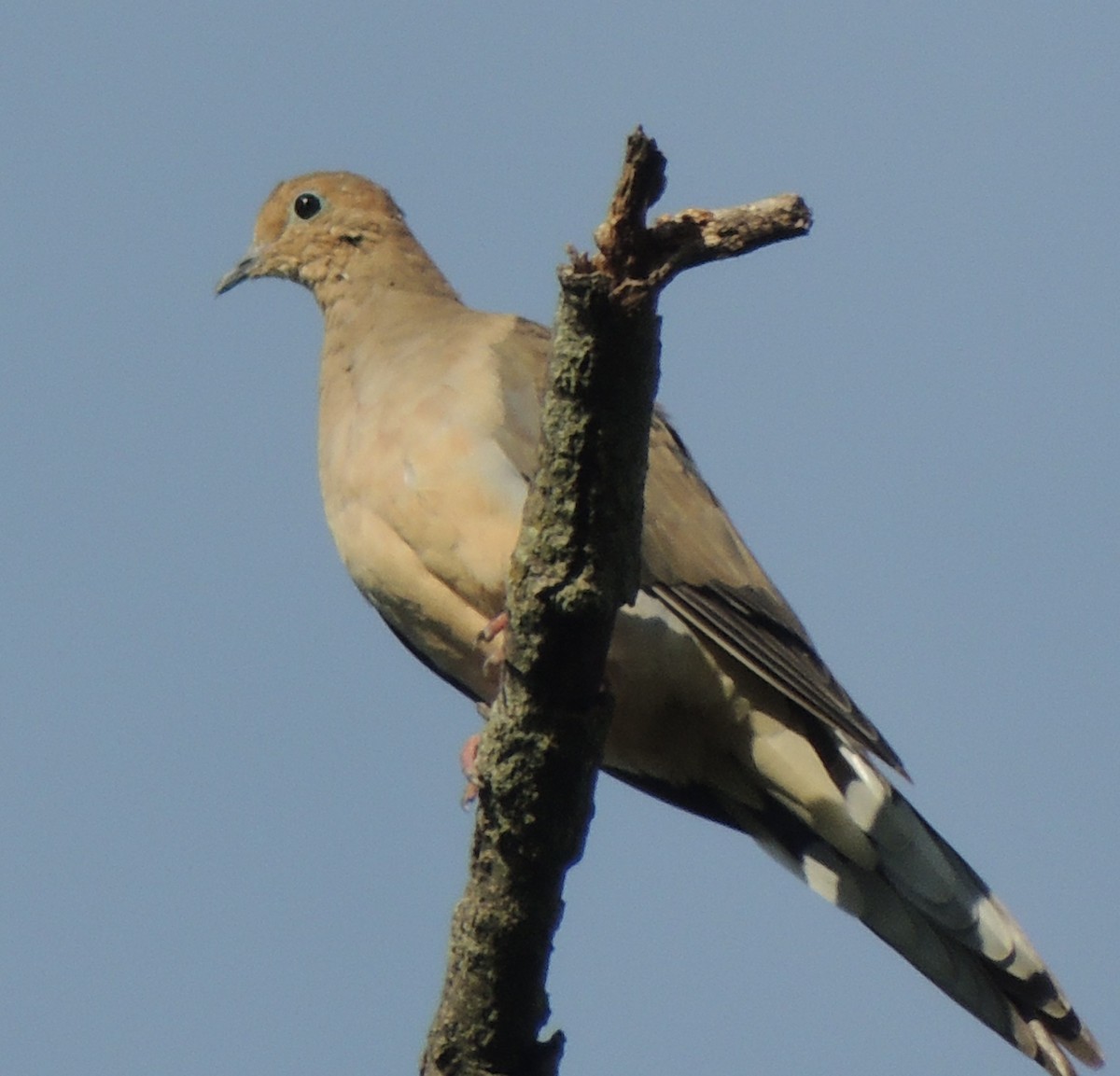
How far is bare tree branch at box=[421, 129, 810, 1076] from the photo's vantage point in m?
3.08

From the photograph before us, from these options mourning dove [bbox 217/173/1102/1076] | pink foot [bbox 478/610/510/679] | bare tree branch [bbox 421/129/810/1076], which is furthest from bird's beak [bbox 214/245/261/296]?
bare tree branch [bbox 421/129/810/1076]

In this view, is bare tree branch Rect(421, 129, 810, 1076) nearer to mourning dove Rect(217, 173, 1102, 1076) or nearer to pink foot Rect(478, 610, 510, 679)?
pink foot Rect(478, 610, 510, 679)

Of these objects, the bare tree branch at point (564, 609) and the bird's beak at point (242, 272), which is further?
the bird's beak at point (242, 272)

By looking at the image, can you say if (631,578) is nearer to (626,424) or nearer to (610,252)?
(626,424)

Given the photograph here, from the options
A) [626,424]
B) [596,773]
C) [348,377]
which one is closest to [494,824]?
[596,773]

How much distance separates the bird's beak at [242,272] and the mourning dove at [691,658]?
1739mm

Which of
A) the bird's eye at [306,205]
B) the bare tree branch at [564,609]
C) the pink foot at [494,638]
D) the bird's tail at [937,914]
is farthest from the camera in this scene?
the bird's eye at [306,205]

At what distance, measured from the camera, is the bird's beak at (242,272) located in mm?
7078

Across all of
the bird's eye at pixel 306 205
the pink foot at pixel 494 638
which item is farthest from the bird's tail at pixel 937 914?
the bird's eye at pixel 306 205

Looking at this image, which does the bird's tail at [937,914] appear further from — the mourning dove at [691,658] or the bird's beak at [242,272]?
the bird's beak at [242,272]

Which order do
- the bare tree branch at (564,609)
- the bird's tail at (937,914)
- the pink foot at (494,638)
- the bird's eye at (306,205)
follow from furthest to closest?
1. the bird's eye at (306,205)
2. the bird's tail at (937,914)
3. the pink foot at (494,638)
4. the bare tree branch at (564,609)

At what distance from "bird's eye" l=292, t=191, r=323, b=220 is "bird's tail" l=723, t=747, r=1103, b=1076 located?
3034 mm

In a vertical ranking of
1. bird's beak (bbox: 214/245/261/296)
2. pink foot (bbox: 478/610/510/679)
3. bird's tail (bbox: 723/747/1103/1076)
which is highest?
bird's beak (bbox: 214/245/261/296)

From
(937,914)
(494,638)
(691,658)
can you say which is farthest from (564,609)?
(937,914)
